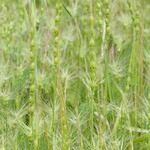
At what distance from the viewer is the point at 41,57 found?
1.67 m

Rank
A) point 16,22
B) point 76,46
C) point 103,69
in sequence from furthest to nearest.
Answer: point 16,22
point 76,46
point 103,69

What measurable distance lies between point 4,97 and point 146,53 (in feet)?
1.47

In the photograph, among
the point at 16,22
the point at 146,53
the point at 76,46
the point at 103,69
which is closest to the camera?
the point at 103,69

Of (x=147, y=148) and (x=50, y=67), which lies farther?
(x=50, y=67)

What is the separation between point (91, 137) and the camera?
1312 mm

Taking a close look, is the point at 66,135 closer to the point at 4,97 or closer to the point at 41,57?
the point at 4,97

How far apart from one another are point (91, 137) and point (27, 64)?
0.39m

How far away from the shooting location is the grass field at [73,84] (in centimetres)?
125

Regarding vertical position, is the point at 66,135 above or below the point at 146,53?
below

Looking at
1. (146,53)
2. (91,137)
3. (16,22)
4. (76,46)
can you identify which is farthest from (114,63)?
(16,22)

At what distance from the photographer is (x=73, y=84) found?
1638mm

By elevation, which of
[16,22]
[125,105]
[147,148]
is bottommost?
[147,148]

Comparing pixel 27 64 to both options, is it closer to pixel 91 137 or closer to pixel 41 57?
pixel 41 57

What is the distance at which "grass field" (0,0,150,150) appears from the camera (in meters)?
1.25
